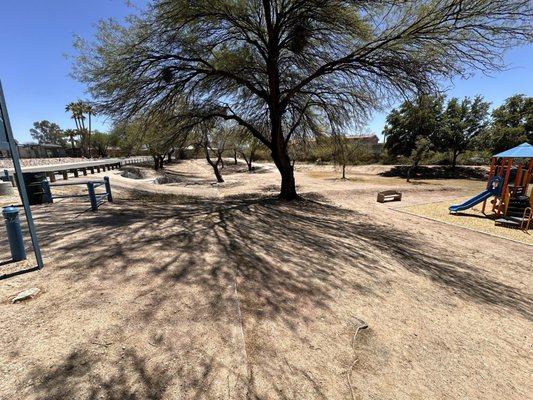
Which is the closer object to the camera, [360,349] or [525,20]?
[360,349]

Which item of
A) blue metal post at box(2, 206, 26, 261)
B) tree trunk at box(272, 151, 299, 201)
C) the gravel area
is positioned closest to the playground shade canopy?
the gravel area

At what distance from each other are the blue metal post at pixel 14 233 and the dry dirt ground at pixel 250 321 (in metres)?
0.34

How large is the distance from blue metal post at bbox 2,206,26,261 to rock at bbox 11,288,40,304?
1.23m

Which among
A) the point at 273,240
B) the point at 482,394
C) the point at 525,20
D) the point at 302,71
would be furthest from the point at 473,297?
the point at 302,71

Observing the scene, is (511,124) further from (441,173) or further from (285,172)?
(285,172)

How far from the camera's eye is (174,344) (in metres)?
2.71

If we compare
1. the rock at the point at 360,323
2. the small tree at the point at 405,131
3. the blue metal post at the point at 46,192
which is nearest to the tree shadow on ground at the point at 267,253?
the rock at the point at 360,323

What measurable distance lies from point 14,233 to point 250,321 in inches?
154

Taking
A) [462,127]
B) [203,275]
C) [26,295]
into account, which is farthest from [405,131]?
[26,295]

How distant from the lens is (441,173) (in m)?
32.0

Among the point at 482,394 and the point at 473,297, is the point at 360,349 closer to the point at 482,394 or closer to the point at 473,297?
the point at 482,394

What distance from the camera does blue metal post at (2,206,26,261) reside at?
13.4 feet

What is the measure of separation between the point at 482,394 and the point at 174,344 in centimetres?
320

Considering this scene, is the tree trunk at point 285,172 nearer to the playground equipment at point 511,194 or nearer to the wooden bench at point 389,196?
the wooden bench at point 389,196
